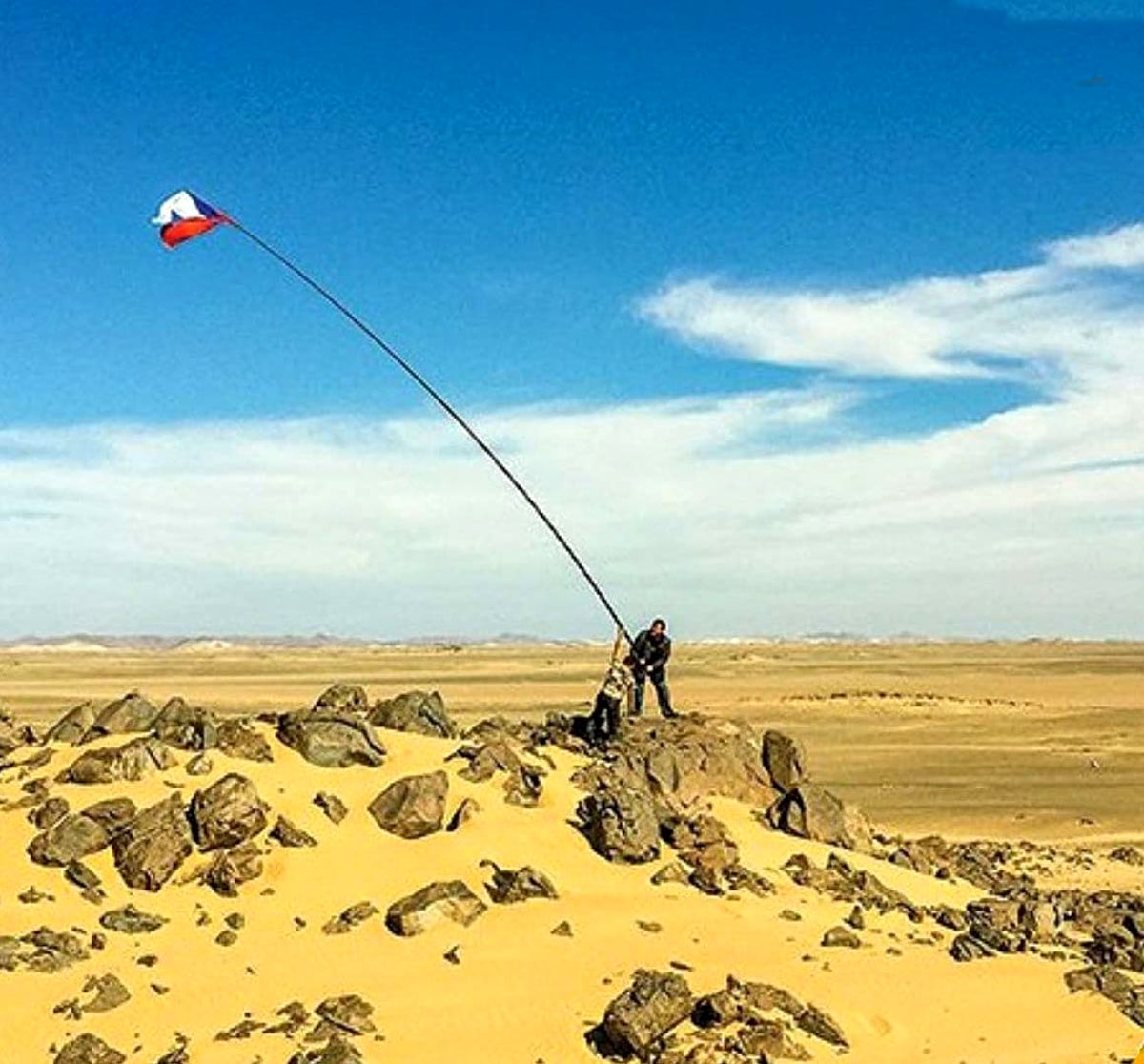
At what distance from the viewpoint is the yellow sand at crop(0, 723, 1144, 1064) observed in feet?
35.7

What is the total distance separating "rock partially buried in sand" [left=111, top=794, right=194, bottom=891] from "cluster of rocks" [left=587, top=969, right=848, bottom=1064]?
4.59 m

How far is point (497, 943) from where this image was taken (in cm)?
1226

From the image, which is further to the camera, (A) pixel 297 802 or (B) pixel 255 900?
(A) pixel 297 802

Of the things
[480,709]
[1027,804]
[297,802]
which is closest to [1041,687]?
[480,709]

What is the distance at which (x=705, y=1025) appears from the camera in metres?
10.6

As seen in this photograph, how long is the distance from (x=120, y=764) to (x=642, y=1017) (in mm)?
6754

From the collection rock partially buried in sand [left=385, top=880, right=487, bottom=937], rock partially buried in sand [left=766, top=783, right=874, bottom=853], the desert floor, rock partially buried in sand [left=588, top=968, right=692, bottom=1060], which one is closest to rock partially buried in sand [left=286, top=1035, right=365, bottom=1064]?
rock partially buried in sand [left=588, top=968, right=692, bottom=1060]

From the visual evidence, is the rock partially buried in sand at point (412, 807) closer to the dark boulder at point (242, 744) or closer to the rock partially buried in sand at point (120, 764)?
the dark boulder at point (242, 744)

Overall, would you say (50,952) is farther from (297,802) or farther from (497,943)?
(497,943)

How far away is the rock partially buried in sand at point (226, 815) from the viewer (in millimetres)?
13359

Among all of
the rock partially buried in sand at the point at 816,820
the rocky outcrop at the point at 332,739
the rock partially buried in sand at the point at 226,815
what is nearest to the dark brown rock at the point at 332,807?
→ the rock partially buried in sand at the point at 226,815

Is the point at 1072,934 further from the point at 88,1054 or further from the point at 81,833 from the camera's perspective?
the point at 81,833

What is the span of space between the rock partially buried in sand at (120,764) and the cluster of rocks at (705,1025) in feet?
19.8

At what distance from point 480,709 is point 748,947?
38.3 meters
